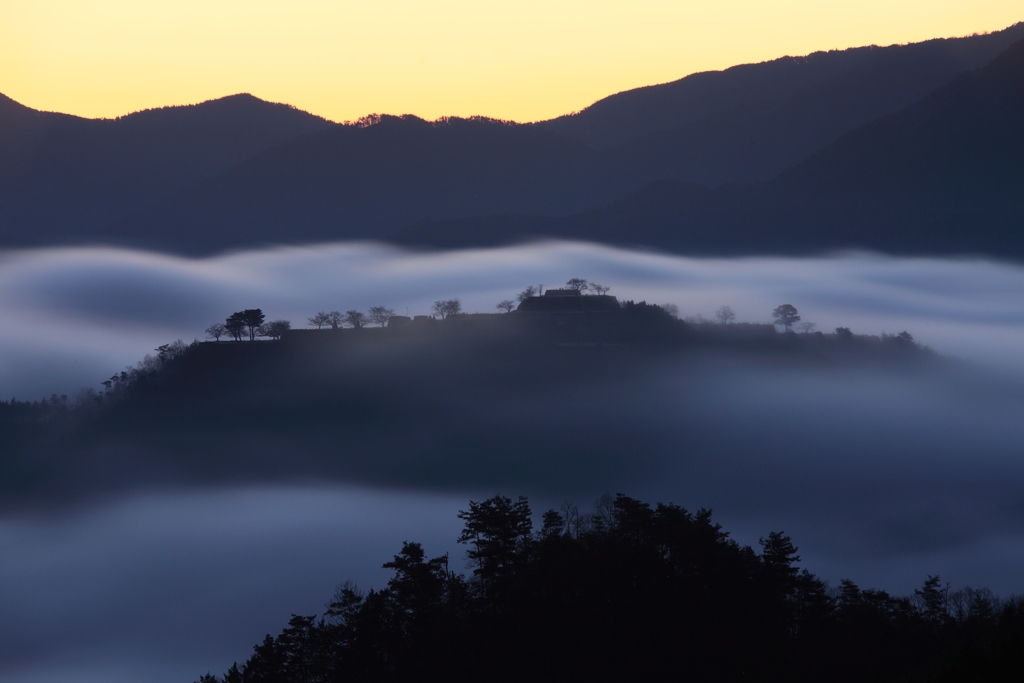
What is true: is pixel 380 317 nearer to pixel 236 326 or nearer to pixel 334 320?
pixel 334 320

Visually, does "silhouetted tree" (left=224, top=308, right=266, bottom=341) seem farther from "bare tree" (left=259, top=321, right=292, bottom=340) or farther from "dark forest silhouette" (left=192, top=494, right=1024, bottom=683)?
"dark forest silhouette" (left=192, top=494, right=1024, bottom=683)

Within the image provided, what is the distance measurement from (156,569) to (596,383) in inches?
2611

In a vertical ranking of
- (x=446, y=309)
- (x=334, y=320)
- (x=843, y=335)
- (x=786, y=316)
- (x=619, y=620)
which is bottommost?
(x=619, y=620)

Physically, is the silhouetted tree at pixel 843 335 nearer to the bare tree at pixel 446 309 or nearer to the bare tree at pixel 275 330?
the bare tree at pixel 446 309

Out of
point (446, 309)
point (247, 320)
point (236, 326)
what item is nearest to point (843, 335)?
point (446, 309)

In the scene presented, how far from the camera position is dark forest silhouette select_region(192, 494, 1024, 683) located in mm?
46562

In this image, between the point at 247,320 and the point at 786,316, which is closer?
the point at 247,320

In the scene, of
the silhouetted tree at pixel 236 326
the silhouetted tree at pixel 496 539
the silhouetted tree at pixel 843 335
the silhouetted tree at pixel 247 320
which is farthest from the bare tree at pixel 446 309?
the silhouetted tree at pixel 496 539

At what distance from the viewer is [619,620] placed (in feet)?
157

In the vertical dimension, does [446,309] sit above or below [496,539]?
above

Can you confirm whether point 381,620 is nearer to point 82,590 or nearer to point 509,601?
point 509,601

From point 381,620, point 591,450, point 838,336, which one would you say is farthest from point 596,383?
point 381,620

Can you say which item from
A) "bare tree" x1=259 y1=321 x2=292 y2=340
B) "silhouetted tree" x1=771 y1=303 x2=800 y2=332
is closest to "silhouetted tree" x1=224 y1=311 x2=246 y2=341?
"bare tree" x1=259 y1=321 x2=292 y2=340

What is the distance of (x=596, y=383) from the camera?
154 metres
